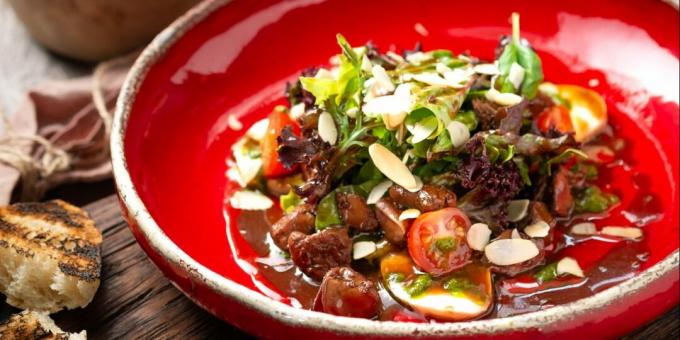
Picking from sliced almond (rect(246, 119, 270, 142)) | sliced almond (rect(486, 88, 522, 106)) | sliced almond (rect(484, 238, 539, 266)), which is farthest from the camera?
sliced almond (rect(246, 119, 270, 142))

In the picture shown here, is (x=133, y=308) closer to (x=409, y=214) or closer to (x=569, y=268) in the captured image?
(x=409, y=214)

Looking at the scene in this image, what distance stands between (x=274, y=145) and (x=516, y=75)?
0.94 meters

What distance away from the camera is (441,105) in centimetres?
290

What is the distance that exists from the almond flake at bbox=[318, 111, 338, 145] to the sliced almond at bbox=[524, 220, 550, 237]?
72 centimetres

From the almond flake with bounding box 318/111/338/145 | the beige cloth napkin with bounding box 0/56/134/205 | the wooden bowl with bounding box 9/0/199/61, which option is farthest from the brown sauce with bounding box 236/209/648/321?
the wooden bowl with bounding box 9/0/199/61

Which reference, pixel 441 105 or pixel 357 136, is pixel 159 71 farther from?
pixel 441 105

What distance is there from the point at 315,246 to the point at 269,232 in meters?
0.36

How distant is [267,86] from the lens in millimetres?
3930

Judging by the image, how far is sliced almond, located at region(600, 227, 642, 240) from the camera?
3023 millimetres

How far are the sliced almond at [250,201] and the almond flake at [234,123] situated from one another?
1.65 ft

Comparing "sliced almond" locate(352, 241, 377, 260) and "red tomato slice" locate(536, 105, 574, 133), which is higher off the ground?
"red tomato slice" locate(536, 105, 574, 133)

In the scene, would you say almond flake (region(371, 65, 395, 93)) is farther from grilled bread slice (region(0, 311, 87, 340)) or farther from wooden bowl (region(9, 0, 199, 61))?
wooden bowl (region(9, 0, 199, 61))

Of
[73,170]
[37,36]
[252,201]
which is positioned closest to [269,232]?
[252,201]

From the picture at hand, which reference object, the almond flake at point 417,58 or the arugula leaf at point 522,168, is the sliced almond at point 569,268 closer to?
the arugula leaf at point 522,168
